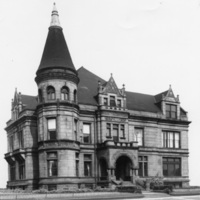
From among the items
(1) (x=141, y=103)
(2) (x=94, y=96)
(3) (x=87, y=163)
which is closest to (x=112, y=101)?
(2) (x=94, y=96)

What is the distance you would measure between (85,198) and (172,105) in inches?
960

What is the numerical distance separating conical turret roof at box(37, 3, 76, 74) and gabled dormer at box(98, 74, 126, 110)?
16.4 feet

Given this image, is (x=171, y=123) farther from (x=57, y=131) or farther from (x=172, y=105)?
(x=57, y=131)

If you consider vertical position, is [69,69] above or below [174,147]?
above

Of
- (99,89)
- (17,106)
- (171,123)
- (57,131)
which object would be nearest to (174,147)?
(171,123)

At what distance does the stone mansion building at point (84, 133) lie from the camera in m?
35.5

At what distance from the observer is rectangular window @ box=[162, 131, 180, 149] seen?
4496 cm

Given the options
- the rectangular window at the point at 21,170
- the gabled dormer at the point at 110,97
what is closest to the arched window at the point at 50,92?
the gabled dormer at the point at 110,97

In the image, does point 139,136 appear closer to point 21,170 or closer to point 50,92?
point 50,92

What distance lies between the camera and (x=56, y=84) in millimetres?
36031

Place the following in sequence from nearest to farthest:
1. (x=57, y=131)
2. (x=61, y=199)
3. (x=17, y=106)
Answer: (x=61, y=199) → (x=57, y=131) → (x=17, y=106)

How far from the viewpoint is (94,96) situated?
41469 mm

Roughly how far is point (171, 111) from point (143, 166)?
881 centimetres

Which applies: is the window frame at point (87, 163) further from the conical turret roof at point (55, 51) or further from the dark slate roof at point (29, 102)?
the conical turret roof at point (55, 51)
